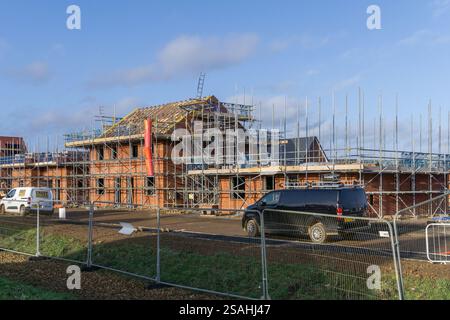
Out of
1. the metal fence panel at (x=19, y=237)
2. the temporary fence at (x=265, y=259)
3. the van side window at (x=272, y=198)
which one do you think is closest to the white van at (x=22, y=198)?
the metal fence panel at (x=19, y=237)

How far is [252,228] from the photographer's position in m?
19.6

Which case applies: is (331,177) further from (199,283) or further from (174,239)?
(199,283)

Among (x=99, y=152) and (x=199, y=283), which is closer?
(x=199, y=283)

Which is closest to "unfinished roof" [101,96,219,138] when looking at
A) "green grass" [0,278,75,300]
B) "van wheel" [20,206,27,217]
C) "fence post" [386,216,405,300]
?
"van wheel" [20,206,27,217]

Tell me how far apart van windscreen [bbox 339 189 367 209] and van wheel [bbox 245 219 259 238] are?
332cm

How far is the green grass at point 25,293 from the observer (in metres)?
8.72

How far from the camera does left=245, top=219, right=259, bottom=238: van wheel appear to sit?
63.2 ft

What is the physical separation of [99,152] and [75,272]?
1295 inches

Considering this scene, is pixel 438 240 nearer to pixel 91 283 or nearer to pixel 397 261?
pixel 397 261

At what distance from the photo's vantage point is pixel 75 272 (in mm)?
11273

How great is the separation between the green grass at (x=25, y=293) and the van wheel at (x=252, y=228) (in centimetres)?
1051

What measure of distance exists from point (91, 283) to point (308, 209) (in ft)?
32.8
